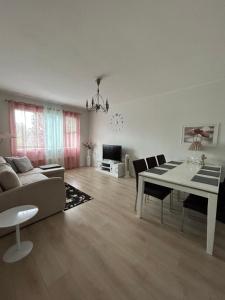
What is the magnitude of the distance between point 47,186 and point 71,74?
1.98 meters

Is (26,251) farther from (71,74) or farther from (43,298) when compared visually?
(71,74)

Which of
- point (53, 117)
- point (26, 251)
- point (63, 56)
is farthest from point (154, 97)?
point (26, 251)

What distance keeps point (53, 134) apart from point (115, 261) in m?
4.10

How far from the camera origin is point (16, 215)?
151 centimetres

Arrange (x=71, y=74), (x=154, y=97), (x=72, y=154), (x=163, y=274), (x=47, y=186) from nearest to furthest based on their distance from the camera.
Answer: (x=163, y=274)
(x=47, y=186)
(x=71, y=74)
(x=154, y=97)
(x=72, y=154)

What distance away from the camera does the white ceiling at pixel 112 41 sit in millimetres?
1236

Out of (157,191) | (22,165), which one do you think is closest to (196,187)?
(157,191)

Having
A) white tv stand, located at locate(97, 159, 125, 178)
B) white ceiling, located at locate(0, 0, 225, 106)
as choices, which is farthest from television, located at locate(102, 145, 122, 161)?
white ceiling, located at locate(0, 0, 225, 106)

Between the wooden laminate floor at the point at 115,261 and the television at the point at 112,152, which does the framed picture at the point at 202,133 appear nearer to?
the wooden laminate floor at the point at 115,261

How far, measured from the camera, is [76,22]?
1390 millimetres

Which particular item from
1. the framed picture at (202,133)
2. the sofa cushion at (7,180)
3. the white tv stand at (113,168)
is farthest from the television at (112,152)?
the sofa cushion at (7,180)

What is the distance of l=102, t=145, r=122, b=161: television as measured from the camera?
4.49 meters

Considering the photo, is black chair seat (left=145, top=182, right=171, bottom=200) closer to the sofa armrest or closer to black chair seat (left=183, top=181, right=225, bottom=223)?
black chair seat (left=183, top=181, right=225, bottom=223)

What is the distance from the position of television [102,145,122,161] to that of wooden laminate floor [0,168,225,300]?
2.38 metres
